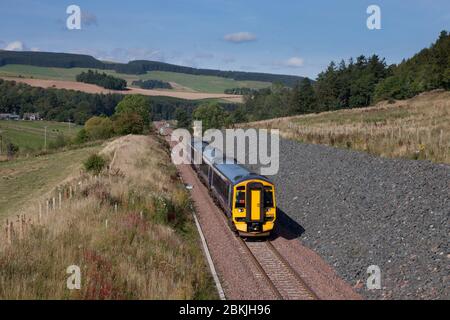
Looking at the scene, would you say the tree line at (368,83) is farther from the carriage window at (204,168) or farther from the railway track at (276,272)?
the railway track at (276,272)

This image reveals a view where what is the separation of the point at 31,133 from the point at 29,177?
63116mm

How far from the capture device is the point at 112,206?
16.0 m

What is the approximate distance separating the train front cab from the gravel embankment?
5.89 feet

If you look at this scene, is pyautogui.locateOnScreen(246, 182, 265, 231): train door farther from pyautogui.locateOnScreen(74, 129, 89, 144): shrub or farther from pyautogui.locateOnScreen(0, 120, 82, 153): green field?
pyautogui.locateOnScreen(74, 129, 89, 144): shrub

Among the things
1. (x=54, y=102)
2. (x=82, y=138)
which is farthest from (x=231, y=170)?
(x=54, y=102)

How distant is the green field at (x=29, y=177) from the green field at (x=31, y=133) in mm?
23599

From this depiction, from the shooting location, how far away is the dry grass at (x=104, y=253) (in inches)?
352

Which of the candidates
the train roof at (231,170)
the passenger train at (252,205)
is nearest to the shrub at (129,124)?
the train roof at (231,170)

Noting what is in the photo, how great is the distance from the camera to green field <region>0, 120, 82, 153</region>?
8300 centimetres

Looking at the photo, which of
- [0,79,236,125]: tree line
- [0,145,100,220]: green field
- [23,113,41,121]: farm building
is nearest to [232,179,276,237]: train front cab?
[0,145,100,220]: green field

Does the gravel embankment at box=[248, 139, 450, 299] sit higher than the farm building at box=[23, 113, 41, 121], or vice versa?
the farm building at box=[23, 113, 41, 121]

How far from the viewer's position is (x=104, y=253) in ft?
36.8
